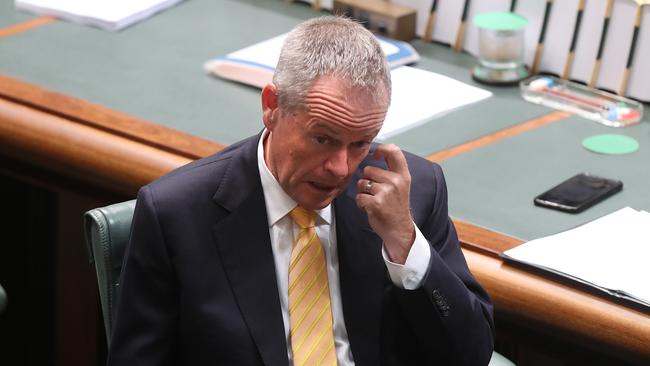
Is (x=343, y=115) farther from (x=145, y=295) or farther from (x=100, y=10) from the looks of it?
(x=100, y=10)

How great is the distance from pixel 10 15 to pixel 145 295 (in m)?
1.79

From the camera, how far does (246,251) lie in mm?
2047

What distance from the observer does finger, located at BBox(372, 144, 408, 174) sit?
1.99m

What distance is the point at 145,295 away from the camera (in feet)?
6.50

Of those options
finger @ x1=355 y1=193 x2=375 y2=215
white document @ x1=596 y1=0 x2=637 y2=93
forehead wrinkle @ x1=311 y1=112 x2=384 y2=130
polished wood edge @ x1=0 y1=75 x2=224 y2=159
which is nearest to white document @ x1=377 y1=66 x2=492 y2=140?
white document @ x1=596 y1=0 x2=637 y2=93

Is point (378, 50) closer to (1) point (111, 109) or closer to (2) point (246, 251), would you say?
(2) point (246, 251)

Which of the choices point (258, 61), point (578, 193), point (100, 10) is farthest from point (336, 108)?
point (100, 10)

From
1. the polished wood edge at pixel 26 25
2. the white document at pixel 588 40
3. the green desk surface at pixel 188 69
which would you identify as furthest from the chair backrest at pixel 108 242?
the polished wood edge at pixel 26 25

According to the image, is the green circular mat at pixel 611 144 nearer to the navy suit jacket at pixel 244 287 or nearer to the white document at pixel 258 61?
the white document at pixel 258 61

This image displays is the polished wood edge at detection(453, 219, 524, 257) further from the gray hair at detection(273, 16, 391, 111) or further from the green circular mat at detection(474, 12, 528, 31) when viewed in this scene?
the green circular mat at detection(474, 12, 528, 31)

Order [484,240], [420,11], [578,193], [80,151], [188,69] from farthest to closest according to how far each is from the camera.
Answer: [420,11] < [188,69] < [80,151] < [578,193] < [484,240]

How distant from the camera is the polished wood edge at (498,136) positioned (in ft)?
9.02

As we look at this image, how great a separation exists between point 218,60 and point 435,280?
4.35ft

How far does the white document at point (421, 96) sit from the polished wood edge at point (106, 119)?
1.29 feet
